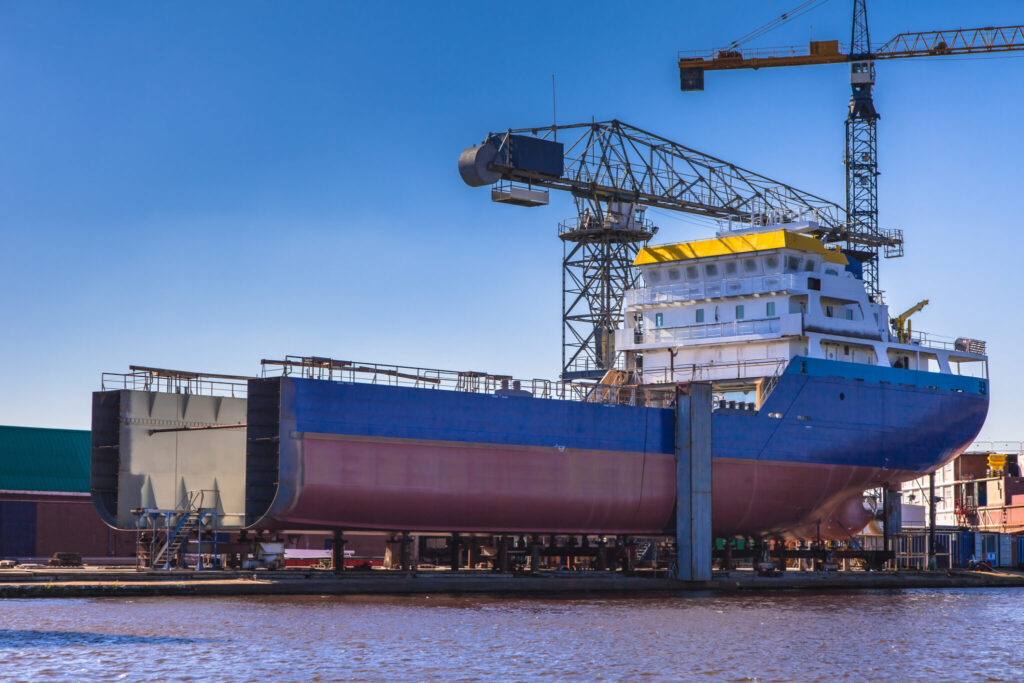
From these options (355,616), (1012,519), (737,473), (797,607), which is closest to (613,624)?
(355,616)

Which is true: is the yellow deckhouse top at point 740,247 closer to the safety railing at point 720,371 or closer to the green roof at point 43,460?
the safety railing at point 720,371

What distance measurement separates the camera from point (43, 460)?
5450 cm

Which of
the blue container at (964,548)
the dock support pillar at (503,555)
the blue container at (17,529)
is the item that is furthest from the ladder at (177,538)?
the blue container at (964,548)

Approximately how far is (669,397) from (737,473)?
365 centimetres

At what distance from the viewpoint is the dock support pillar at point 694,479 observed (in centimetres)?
4178

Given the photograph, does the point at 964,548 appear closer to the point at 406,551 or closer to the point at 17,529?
the point at 406,551

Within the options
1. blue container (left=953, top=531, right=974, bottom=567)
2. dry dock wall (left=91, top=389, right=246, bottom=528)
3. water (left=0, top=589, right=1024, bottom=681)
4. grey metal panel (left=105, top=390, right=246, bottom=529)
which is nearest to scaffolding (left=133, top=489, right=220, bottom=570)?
Answer: dry dock wall (left=91, top=389, right=246, bottom=528)

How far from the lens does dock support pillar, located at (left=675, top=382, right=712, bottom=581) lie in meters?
41.8

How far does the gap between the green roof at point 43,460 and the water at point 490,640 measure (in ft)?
71.9

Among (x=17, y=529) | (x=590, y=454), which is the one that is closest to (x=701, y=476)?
(x=590, y=454)

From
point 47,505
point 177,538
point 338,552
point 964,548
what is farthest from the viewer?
point 964,548

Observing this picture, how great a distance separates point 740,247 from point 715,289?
68.0 inches

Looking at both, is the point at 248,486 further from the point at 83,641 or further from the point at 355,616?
the point at 83,641

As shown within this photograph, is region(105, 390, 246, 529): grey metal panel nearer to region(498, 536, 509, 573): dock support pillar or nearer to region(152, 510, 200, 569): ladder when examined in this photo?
region(152, 510, 200, 569): ladder
